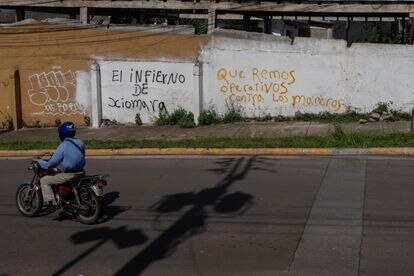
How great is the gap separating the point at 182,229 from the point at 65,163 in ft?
5.72

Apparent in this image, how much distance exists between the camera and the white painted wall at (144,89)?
17.7 m

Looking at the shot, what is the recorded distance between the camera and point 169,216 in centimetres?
823

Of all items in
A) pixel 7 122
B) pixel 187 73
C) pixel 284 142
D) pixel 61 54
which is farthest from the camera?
pixel 7 122

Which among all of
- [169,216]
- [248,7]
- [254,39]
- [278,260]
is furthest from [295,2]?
[278,260]

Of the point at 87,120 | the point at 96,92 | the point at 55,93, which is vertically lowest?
the point at 87,120

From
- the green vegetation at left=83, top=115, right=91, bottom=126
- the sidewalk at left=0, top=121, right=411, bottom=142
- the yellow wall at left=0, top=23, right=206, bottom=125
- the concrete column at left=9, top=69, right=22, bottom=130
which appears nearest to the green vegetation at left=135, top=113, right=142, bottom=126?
the sidewalk at left=0, top=121, right=411, bottom=142

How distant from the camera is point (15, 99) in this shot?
18.5 meters

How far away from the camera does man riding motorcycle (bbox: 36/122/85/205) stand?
8.03 metres

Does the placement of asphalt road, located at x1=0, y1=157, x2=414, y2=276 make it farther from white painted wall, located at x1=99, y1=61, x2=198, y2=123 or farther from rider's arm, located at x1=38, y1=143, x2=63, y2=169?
white painted wall, located at x1=99, y1=61, x2=198, y2=123

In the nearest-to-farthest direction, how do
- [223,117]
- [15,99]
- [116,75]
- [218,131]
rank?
1. [218,131]
2. [223,117]
3. [116,75]
4. [15,99]

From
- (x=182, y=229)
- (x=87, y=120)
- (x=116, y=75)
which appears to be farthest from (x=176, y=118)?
(x=182, y=229)

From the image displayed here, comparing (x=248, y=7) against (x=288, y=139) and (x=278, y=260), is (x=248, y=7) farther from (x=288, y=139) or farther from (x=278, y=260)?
(x=278, y=260)

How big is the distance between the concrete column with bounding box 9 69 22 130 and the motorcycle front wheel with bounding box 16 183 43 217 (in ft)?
34.6

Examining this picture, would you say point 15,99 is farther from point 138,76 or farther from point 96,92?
point 138,76
